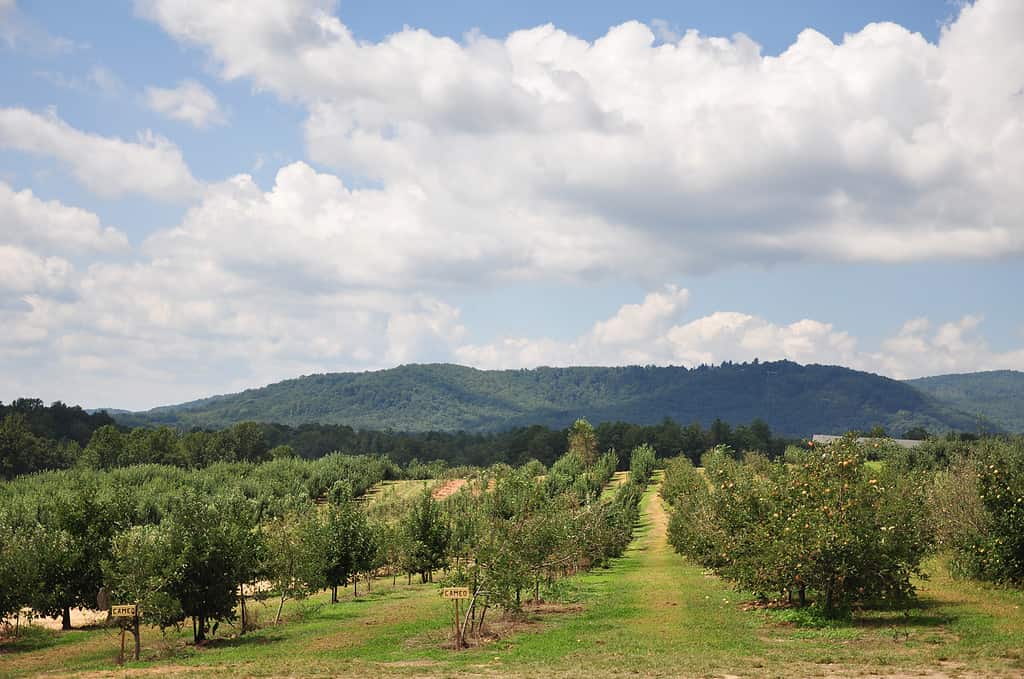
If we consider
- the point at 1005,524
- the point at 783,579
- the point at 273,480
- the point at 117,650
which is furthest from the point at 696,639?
the point at 273,480

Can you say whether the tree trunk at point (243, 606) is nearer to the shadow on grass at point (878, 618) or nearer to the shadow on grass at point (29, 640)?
the shadow on grass at point (29, 640)

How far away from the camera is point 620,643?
29.0 m

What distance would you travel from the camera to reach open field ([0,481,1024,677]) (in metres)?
23.9

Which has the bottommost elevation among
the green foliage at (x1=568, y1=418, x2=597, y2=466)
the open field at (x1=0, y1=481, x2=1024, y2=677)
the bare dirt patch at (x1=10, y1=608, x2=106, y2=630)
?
the bare dirt patch at (x1=10, y1=608, x2=106, y2=630)

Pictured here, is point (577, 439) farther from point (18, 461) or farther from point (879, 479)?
point (879, 479)

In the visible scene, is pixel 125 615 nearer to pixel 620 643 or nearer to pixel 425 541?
pixel 620 643

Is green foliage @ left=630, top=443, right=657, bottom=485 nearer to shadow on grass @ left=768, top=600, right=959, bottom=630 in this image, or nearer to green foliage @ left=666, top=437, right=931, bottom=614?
green foliage @ left=666, top=437, right=931, bottom=614

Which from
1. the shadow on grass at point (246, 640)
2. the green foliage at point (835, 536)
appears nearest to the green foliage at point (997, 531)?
the green foliage at point (835, 536)

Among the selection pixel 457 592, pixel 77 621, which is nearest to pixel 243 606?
pixel 457 592

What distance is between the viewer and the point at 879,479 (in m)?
32.5

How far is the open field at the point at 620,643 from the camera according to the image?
2394 cm

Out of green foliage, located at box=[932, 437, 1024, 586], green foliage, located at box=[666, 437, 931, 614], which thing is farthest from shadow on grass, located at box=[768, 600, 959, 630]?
green foliage, located at box=[932, 437, 1024, 586]

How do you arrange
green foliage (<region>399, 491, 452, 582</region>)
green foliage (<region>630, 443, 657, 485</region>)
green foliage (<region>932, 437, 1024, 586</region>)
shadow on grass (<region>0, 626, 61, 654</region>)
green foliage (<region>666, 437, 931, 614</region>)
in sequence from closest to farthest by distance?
1. green foliage (<region>666, 437, 931, 614</region>)
2. green foliage (<region>932, 437, 1024, 586</region>)
3. shadow on grass (<region>0, 626, 61, 654</region>)
4. green foliage (<region>399, 491, 452, 582</region>)
5. green foliage (<region>630, 443, 657, 485</region>)

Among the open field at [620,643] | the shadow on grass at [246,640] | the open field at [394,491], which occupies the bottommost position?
the shadow on grass at [246,640]
